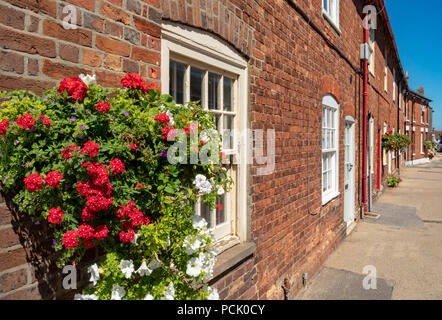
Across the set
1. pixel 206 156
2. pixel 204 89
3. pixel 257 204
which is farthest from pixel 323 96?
pixel 206 156

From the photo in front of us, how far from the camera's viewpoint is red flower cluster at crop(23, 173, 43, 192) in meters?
1.26

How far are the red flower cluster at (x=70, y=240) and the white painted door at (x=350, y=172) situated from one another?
730 centimetres

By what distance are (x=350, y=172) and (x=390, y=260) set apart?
2840mm

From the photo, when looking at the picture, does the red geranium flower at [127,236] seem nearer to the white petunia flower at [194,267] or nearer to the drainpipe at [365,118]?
the white petunia flower at [194,267]

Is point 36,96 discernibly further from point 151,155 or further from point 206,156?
point 206,156

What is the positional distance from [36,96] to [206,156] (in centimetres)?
87

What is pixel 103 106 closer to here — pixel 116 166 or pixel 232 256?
pixel 116 166

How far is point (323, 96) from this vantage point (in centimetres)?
557

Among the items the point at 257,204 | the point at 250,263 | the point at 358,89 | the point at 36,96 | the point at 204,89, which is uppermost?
the point at 358,89

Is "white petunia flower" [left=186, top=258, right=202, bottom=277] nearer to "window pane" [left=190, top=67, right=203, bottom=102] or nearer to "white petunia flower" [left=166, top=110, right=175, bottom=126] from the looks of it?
"white petunia flower" [left=166, top=110, right=175, bottom=126]

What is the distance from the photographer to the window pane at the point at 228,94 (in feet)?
10.2

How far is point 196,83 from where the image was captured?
107 inches

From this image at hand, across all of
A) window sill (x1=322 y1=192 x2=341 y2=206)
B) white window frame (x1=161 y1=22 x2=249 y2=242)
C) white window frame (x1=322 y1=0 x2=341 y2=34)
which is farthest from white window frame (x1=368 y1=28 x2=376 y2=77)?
white window frame (x1=161 y1=22 x2=249 y2=242)

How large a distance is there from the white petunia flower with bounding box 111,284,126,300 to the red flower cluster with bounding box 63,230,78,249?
13.2 inches
